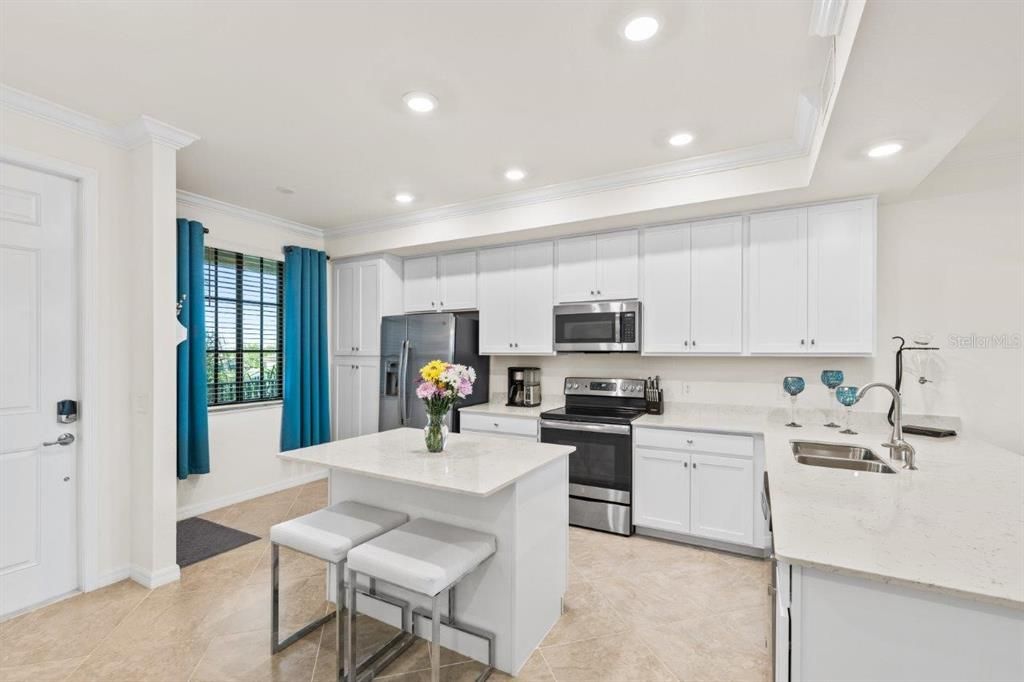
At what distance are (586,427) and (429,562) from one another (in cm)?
210

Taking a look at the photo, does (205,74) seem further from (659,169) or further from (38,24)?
(659,169)

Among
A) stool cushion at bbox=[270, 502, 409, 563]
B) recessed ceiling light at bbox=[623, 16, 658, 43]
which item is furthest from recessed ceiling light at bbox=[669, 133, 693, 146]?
stool cushion at bbox=[270, 502, 409, 563]

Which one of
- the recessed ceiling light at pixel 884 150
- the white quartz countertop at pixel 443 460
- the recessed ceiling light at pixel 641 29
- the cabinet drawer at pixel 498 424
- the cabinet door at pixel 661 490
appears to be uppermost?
the recessed ceiling light at pixel 641 29

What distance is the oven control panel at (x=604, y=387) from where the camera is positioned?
4.00 meters

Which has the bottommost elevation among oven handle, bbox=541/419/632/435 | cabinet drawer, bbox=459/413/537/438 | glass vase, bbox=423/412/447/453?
cabinet drawer, bbox=459/413/537/438

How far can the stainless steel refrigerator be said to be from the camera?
4445mm

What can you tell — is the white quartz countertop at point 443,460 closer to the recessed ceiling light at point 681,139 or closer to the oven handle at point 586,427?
the oven handle at point 586,427

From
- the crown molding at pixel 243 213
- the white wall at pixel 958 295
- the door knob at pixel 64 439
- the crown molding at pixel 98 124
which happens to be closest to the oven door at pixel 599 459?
the white wall at pixel 958 295

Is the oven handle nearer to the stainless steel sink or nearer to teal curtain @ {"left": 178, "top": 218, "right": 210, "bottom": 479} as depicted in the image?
the stainless steel sink

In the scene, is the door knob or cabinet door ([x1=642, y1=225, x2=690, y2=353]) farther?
cabinet door ([x1=642, y1=225, x2=690, y2=353])

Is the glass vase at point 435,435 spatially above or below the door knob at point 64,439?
above

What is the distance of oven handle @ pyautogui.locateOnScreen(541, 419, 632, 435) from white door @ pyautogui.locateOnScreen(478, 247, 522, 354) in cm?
86

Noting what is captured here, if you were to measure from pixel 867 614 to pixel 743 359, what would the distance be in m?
2.77

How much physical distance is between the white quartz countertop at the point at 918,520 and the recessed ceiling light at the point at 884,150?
1531mm
